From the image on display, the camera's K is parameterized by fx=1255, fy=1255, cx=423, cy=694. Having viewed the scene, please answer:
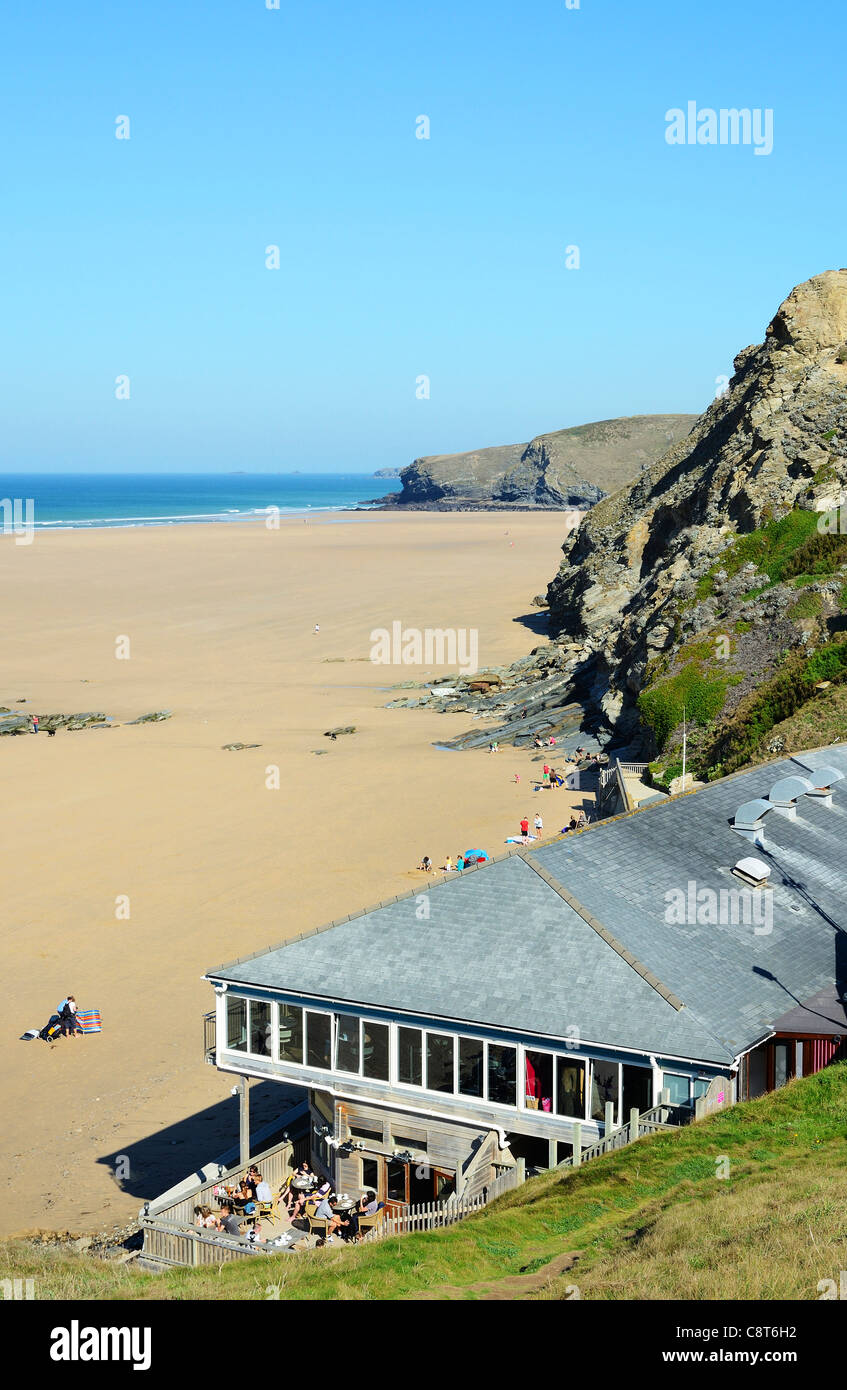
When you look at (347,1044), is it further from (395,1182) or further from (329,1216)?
(329,1216)

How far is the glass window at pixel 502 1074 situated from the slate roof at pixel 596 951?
0.53 m

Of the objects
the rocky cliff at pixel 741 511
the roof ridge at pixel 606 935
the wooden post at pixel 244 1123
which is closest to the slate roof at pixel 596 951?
the roof ridge at pixel 606 935

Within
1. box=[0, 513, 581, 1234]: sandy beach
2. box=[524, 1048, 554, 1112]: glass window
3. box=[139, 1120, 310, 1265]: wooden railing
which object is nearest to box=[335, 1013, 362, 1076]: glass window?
box=[524, 1048, 554, 1112]: glass window

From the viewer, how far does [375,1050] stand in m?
16.7

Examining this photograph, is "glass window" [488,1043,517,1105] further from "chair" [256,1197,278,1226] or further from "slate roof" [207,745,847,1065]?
"chair" [256,1197,278,1226]

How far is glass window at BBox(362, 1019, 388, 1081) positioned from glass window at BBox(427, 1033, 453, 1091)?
0.66 m

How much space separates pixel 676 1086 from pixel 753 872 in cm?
454

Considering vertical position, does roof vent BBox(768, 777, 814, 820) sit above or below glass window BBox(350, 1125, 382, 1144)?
above

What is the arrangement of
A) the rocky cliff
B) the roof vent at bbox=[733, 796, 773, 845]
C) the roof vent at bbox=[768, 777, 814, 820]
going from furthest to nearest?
1. the rocky cliff
2. the roof vent at bbox=[768, 777, 814, 820]
3. the roof vent at bbox=[733, 796, 773, 845]

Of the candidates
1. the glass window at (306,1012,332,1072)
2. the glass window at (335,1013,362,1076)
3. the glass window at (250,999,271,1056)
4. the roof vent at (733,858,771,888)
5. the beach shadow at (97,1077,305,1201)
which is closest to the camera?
the glass window at (335,1013,362,1076)

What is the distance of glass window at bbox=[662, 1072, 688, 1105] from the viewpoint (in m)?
15.0

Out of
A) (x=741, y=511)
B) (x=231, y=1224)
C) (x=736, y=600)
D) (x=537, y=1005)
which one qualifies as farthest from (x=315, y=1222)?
(x=741, y=511)

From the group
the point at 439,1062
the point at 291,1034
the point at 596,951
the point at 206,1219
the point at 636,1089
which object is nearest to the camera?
the point at 636,1089
